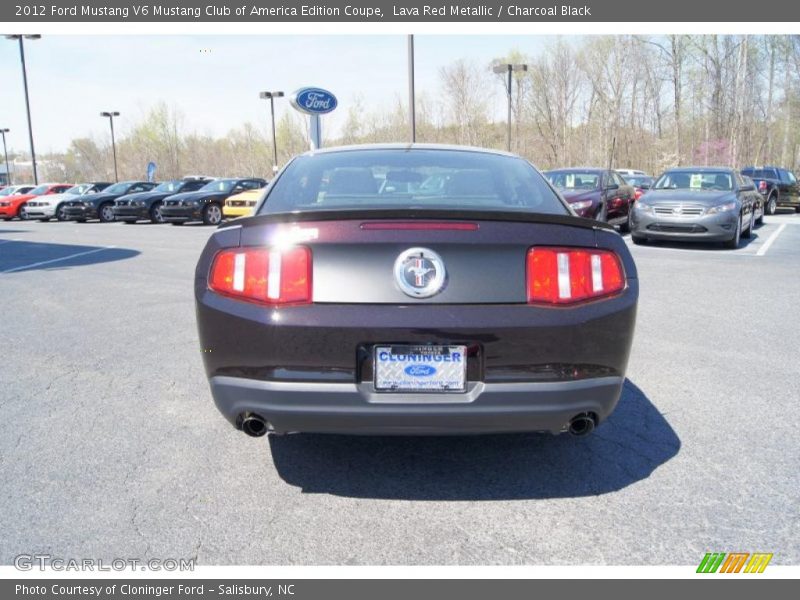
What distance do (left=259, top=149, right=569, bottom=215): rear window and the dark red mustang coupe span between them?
21.7 inches

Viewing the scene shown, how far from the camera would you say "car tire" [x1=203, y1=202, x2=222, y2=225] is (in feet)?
65.1

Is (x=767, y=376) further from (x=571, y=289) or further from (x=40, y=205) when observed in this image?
(x=40, y=205)

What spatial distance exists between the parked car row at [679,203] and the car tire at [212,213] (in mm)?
10458

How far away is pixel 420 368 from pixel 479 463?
35.8 inches

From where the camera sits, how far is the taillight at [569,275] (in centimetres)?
249

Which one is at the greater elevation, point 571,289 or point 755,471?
point 571,289

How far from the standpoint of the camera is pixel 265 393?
2463 mm

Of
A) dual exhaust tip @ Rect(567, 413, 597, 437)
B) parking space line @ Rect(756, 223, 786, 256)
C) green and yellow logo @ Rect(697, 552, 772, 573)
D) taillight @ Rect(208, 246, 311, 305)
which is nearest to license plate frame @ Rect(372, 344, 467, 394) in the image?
taillight @ Rect(208, 246, 311, 305)

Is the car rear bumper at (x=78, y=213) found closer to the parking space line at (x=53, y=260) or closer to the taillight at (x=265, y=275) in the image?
the parking space line at (x=53, y=260)

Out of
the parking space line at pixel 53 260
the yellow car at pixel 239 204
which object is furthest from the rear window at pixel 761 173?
the parking space line at pixel 53 260

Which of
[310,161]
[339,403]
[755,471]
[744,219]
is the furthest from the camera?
[744,219]

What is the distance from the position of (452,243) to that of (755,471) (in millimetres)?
1815

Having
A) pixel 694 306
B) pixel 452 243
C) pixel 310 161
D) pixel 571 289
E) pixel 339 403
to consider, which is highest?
pixel 310 161

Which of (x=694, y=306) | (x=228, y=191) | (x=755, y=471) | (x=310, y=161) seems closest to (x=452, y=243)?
(x=310, y=161)
